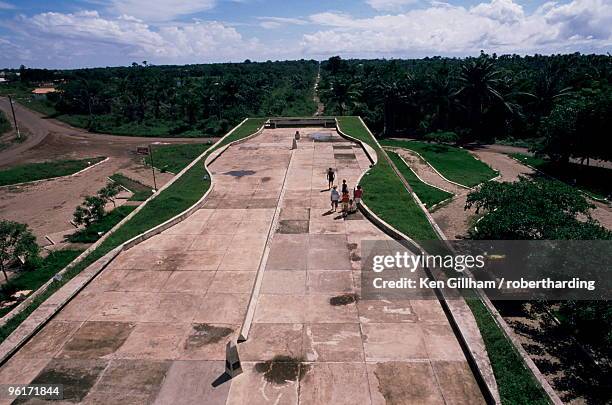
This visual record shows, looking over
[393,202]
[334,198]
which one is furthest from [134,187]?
[393,202]

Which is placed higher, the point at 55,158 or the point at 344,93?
the point at 344,93

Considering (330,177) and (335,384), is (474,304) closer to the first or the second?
(335,384)

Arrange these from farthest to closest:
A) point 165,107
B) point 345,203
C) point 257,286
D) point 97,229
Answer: point 165,107, point 97,229, point 345,203, point 257,286

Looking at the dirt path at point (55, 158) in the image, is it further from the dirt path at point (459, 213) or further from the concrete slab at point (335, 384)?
the dirt path at point (459, 213)

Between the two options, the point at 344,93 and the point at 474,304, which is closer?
the point at 474,304

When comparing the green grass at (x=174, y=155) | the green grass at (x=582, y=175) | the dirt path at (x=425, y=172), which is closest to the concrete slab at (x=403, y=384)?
the dirt path at (x=425, y=172)

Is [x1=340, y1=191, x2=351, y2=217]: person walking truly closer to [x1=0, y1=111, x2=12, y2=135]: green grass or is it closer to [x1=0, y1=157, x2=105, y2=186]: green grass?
[x1=0, y1=157, x2=105, y2=186]: green grass
